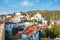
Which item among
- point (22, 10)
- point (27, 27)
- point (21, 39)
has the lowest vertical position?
point (21, 39)

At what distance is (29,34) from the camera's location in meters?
2.90

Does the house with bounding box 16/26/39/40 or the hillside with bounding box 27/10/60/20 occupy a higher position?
the hillside with bounding box 27/10/60/20

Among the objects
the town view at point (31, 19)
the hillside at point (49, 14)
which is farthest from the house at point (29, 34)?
the hillside at point (49, 14)

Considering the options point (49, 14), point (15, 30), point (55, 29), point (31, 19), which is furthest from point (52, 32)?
point (15, 30)

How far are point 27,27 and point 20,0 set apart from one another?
44 centimetres

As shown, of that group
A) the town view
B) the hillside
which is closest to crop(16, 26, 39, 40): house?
the town view

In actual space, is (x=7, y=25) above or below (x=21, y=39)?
above

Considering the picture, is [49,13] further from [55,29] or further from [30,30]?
[30,30]

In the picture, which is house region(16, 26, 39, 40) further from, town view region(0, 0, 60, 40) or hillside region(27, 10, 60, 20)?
hillside region(27, 10, 60, 20)

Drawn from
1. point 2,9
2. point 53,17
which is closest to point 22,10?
point 2,9

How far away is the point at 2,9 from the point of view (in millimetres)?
2893

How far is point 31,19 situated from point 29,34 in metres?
0.24

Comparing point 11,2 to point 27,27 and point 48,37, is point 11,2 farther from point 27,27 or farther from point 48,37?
point 48,37

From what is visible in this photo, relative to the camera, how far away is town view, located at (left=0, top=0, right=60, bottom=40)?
9.52 ft
